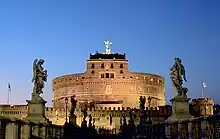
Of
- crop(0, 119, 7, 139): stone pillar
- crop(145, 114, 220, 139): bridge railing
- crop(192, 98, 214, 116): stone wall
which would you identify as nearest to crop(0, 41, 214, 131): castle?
crop(192, 98, 214, 116): stone wall

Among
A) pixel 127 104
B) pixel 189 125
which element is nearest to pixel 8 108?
pixel 127 104

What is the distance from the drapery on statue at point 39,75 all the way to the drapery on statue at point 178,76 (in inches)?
262

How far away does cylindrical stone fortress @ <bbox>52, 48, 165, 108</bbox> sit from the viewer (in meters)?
119

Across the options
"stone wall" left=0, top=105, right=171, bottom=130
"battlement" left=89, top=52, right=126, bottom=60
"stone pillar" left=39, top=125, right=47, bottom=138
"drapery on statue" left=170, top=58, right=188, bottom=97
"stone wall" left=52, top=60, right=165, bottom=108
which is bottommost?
"stone wall" left=0, top=105, right=171, bottom=130

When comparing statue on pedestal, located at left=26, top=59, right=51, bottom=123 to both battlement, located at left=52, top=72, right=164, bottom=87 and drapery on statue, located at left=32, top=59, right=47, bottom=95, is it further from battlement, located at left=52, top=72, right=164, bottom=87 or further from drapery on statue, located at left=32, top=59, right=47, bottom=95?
battlement, located at left=52, top=72, right=164, bottom=87

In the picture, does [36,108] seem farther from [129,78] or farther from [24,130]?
[129,78]

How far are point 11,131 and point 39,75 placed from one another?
343 inches

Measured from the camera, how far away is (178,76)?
22453 mm

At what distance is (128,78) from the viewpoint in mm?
120250

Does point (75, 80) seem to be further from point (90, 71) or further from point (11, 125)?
point (11, 125)

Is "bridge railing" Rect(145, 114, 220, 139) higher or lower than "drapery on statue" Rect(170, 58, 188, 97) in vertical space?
lower

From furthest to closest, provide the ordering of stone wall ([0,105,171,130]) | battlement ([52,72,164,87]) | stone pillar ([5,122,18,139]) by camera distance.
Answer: battlement ([52,72,164,87]), stone wall ([0,105,171,130]), stone pillar ([5,122,18,139])

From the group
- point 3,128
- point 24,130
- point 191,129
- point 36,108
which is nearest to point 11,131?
point 3,128

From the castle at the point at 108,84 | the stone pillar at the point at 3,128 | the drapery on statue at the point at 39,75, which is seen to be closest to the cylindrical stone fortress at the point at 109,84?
the castle at the point at 108,84
